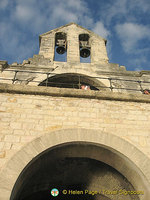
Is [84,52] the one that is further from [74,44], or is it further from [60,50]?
[60,50]

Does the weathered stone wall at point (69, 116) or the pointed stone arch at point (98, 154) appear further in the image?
the weathered stone wall at point (69, 116)

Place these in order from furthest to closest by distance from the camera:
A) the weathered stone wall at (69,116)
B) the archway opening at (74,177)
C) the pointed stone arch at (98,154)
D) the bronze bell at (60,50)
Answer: the bronze bell at (60,50) → the archway opening at (74,177) → the weathered stone wall at (69,116) → the pointed stone arch at (98,154)

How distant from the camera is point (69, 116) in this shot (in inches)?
201

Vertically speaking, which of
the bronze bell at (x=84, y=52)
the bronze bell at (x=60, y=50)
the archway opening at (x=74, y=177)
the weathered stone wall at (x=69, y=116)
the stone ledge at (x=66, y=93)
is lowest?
the archway opening at (x=74, y=177)

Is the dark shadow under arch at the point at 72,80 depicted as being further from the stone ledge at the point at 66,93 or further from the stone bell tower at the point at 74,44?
the stone ledge at the point at 66,93

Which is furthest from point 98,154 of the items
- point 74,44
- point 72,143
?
point 74,44

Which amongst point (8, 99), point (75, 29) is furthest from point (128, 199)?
point (75, 29)

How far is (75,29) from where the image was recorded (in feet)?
36.8

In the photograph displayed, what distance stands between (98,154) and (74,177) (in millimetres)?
1609

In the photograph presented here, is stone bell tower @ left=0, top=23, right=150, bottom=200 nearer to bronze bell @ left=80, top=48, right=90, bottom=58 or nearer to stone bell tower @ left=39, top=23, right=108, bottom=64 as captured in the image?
stone bell tower @ left=39, top=23, right=108, bottom=64

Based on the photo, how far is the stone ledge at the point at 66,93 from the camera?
5.33 metres

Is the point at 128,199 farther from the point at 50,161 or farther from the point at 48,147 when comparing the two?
the point at 48,147

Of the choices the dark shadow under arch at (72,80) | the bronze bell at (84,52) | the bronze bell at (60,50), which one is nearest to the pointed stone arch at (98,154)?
the dark shadow under arch at (72,80)

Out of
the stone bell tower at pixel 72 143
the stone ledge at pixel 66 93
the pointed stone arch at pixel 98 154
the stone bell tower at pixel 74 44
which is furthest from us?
the stone bell tower at pixel 74 44
